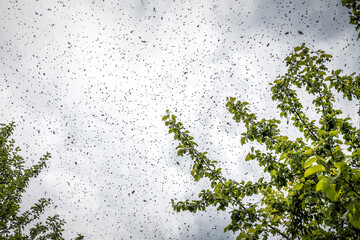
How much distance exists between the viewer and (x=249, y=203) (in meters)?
3.64

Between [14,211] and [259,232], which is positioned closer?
[259,232]

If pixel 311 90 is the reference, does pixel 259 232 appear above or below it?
below

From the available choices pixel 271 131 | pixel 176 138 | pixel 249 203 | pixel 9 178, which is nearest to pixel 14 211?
pixel 9 178

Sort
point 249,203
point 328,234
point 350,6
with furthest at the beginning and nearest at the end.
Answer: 1. point 249,203
2. point 350,6
3. point 328,234

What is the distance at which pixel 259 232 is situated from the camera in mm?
2920

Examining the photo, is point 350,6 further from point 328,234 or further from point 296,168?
point 328,234

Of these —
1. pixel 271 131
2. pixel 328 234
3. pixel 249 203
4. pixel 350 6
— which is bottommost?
pixel 328 234

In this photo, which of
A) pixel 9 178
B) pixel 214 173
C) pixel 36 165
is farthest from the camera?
pixel 36 165

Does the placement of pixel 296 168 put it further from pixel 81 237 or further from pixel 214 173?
pixel 81 237

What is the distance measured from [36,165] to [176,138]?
739 centimetres

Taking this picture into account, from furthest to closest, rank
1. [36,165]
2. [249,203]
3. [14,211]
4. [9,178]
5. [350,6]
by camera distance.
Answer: [36,165], [9,178], [14,211], [249,203], [350,6]

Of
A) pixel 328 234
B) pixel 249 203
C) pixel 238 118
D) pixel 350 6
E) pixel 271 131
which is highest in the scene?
pixel 350 6

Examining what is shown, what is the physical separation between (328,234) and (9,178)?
10255 millimetres

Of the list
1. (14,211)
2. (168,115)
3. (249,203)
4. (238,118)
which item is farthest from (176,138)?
(14,211)
